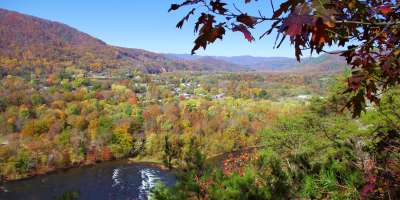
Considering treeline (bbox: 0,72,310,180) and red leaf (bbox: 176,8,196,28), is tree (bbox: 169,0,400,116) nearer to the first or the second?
red leaf (bbox: 176,8,196,28)

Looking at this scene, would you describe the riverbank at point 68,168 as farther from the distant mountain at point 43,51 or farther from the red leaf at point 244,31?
the distant mountain at point 43,51

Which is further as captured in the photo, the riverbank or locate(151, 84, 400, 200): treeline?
the riverbank

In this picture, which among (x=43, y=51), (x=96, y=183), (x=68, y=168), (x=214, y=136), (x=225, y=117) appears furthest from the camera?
(x=43, y=51)

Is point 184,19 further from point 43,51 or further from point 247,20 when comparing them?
point 43,51

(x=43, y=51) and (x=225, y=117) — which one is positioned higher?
(x=43, y=51)

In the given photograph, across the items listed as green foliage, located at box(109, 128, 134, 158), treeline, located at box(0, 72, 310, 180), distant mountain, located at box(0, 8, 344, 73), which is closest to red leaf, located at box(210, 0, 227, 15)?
treeline, located at box(0, 72, 310, 180)

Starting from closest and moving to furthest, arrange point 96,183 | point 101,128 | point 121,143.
Result: point 96,183 → point 121,143 → point 101,128

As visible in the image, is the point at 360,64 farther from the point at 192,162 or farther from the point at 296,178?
the point at 192,162

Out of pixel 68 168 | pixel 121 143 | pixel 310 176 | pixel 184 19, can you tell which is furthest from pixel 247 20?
pixel 121 143

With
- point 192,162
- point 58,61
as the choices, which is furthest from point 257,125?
point 58,61
